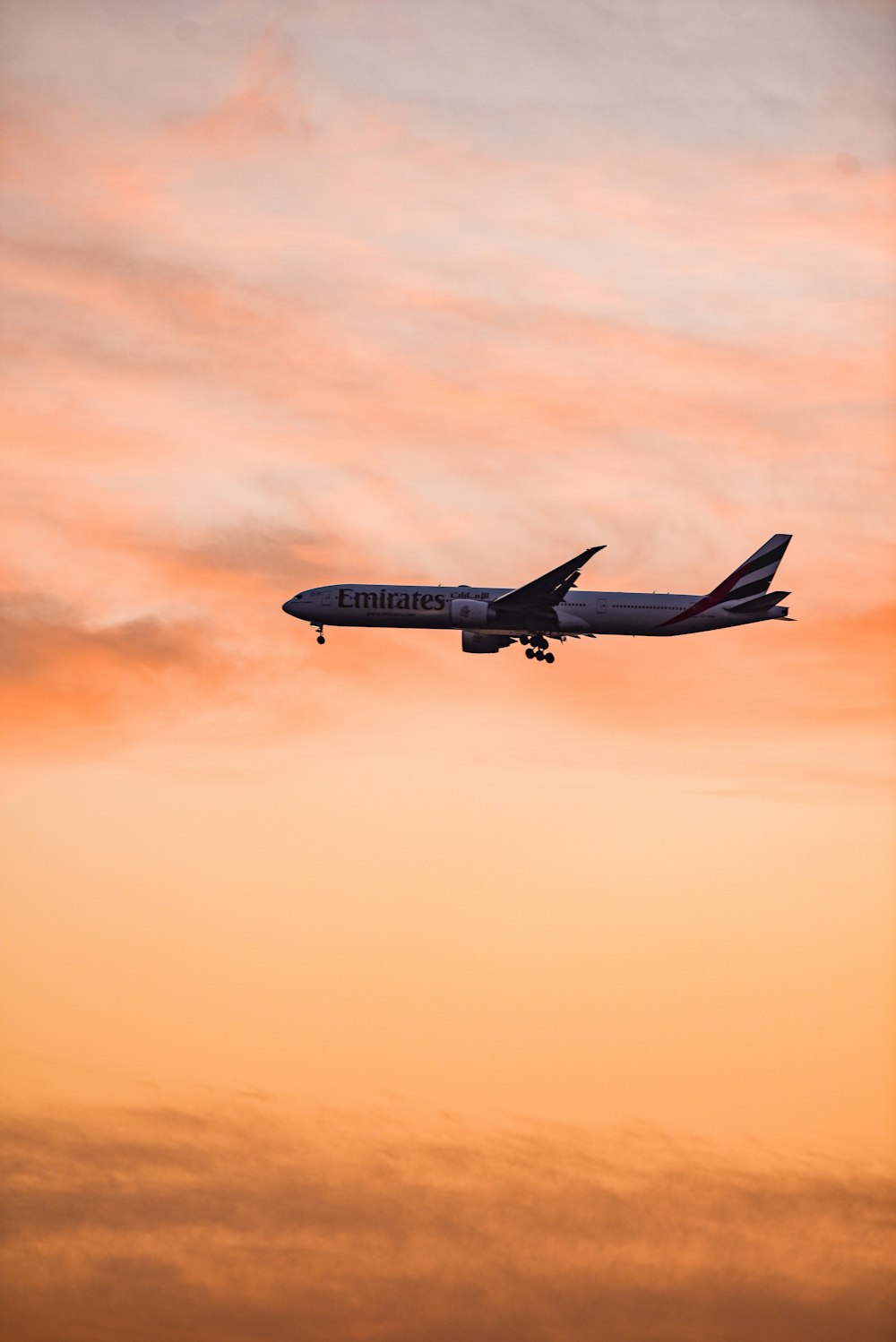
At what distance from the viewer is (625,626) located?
170375 millimetres

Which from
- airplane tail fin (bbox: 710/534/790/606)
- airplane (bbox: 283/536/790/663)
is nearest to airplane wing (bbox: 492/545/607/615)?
airplane (bbox: 283/536/790/663)

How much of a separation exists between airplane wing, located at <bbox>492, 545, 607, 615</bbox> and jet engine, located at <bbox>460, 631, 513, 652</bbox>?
4464 millimetres

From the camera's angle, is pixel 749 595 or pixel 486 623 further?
pixel 749 595

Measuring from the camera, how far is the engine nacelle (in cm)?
16212

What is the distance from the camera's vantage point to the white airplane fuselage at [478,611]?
164 m

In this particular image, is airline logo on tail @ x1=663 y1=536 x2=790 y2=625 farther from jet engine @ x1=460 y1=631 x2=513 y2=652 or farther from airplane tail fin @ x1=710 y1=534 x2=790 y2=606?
jet engine @ x1=460 y1=631 x2=513 y2=652

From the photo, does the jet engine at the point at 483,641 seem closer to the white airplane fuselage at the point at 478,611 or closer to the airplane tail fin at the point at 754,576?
the white airplane fuselage at the point at 478,611

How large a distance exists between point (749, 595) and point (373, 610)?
3569cm

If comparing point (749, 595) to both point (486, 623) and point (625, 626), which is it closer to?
point (625, 626)

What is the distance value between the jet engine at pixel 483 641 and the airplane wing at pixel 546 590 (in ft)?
14.6

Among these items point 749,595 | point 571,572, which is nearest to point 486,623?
point 571,572

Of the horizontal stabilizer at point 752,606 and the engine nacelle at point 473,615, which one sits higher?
the horizontal stabilizer at point 752,606

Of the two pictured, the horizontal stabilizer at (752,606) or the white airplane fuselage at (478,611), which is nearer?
the white airplane fuselage at (478,611)

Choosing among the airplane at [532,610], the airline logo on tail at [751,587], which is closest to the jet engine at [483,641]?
the airplane at [532,610]
